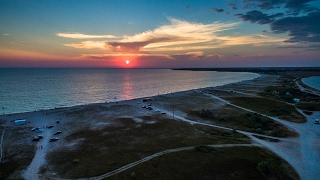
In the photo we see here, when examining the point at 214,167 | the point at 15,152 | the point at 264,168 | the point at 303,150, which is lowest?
the point at 15,152

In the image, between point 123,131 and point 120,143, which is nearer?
point 120,143

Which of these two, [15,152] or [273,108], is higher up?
[273,108]

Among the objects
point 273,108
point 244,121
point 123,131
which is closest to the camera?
point 123,131

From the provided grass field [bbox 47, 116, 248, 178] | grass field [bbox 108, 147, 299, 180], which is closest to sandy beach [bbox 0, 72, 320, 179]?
grass field [bbox 47, 116, 248, 178]

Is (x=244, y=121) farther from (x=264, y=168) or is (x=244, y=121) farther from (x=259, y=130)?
(x=264, y=168)

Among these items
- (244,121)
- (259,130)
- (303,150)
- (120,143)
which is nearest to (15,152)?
(120,143)

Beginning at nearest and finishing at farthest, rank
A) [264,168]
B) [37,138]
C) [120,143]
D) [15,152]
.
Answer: [264,168] < [15,152] < [120,143] < [37,138]

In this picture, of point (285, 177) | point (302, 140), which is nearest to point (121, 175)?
point (285, 177)

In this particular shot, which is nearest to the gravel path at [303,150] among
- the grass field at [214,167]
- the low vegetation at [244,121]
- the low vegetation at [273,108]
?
the grass field at [214,167]

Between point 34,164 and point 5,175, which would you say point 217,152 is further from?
point 5,175

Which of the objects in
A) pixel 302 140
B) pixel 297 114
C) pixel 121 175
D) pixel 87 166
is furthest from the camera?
pixel 297 114

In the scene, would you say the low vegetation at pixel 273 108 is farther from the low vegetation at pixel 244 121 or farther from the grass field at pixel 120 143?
the grass field at pixel 120 143
